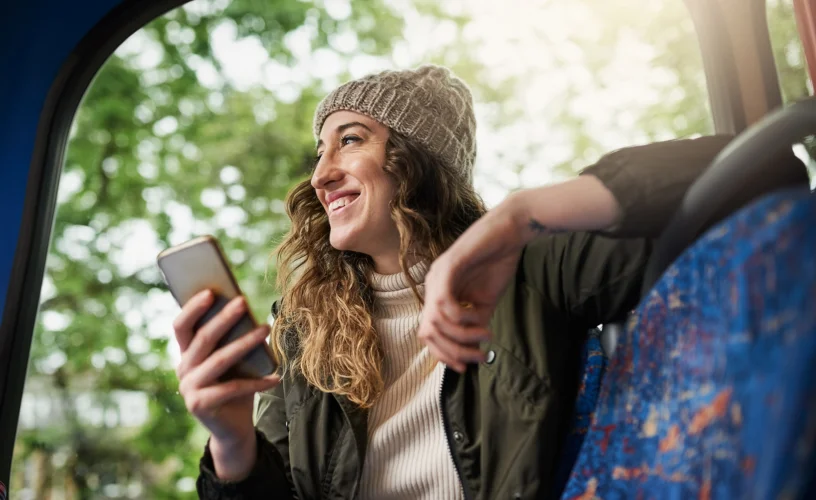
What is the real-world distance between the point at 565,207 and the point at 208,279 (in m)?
0.37

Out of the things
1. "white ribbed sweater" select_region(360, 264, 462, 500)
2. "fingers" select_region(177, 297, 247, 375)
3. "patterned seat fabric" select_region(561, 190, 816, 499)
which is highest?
"fingers" select_region(177, 297, 247, 375)

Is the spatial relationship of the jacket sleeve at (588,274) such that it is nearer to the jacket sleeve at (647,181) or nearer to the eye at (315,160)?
the jacket sleeve at (647,181)

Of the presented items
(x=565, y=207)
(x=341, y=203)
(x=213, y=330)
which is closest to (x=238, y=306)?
(x=213, y=330)

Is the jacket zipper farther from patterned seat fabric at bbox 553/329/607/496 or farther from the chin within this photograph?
the chin

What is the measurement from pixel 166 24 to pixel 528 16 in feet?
5.45

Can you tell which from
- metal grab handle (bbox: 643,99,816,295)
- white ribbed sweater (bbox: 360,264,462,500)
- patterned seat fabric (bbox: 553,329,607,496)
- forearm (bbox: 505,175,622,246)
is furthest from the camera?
white ribbed sweater (bbox: 360,264,462,500)

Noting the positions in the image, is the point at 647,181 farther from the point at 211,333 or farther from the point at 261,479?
the point at 261,479

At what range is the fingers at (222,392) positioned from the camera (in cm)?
75

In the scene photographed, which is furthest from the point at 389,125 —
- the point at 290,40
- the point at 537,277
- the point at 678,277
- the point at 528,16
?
the point at 290,40

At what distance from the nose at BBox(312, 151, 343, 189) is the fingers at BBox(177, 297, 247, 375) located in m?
0.45

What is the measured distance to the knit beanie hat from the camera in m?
1.18

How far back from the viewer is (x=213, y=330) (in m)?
0.73

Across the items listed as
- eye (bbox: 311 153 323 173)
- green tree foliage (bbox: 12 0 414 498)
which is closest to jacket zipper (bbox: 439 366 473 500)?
eye (bbox: 311 153 323 173)

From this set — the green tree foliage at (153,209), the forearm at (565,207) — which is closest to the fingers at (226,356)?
the forearm at (565,207)
